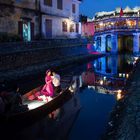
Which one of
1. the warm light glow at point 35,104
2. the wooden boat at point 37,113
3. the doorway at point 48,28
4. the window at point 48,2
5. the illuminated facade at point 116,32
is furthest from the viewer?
the illuminated facade at point 116,32

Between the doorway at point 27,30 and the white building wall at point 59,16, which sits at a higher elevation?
the white building wall at point 59,16

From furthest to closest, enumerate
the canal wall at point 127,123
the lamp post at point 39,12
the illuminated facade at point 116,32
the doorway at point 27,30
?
the illuminated facade at point 116,32
the lamp post at point 39,12
the doorway at point 27,30
the canal wall at point 127,123

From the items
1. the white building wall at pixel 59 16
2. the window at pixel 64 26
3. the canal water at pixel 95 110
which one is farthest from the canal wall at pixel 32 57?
the canal water at pixel 95 110

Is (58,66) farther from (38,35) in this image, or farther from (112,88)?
(112,88)

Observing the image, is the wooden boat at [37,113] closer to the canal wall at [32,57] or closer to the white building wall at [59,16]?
the canal wall at [32,57]

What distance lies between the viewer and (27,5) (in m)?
36.7

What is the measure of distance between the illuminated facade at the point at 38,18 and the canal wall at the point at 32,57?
2804mm

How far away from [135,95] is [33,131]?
5.58 metres

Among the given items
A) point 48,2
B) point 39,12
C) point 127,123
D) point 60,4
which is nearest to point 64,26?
point 60,4

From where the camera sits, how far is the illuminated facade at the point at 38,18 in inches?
1304

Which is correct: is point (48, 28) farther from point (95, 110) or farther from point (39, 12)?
point (95, 110)

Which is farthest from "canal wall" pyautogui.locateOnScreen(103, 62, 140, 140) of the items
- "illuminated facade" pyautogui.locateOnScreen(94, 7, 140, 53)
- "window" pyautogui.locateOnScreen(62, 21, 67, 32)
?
"illuminated facade" pyautogui.locateOnScreen(94, 7, 140, 53)

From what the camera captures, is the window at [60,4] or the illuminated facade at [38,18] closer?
the illuminated facade at [38,18]

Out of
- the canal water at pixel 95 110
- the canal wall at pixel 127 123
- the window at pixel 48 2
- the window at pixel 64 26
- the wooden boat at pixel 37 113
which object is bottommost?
the canal water at pixel 95 110
